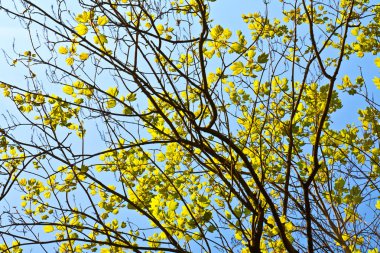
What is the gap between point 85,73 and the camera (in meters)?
3.04

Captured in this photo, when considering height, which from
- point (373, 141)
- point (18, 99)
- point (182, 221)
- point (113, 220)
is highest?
point (373, 141)

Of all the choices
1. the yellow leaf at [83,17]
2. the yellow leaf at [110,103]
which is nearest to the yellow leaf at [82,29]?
the yellow leaf at [83,17]

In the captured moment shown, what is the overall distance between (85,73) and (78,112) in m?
0.63

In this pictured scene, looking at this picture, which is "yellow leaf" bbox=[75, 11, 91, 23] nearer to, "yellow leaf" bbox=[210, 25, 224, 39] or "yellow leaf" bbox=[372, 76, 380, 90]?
"yellow leaf" bbox=[210, 25, 224, 39]

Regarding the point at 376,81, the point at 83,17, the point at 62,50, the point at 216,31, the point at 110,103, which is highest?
the point at 376,81

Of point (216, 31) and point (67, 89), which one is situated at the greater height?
point (216, 31)

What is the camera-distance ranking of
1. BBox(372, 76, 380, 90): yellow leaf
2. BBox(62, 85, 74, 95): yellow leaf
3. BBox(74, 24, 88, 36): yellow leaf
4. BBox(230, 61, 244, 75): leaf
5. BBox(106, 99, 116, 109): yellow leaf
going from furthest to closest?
BBox(372, 76, 380, 90): yellow leaf
BBox(62, 85, 74, 95): yellow leaf
BBox(106, 99, 116, 109): yellow leaf
BBox(230, 61, 244, 75): leaf
BBox(74, 24, 88, 36): yellow leaf

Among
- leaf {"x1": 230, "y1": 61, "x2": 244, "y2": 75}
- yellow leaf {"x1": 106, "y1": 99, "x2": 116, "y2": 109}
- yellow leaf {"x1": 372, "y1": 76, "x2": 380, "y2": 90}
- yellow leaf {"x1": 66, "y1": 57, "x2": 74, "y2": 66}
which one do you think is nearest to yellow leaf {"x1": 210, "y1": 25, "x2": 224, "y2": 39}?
leaf {"x1": 230, "y1": 61, "x2": 244, "y2": 75}

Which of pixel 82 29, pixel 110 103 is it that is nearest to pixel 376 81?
pixel 110 103

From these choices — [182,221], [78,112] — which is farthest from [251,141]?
[78,112]

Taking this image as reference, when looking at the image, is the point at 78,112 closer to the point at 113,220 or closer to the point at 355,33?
the point at 113,220

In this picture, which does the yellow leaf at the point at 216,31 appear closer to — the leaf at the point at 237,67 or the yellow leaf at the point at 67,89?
the leaf at the point at 237,67

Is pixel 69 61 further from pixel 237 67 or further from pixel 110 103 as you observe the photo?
pixel 237 67

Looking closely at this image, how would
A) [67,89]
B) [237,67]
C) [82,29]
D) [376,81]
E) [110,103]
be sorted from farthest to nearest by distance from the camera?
[376,81] < [67,89] < [110,103] < [237,67] < [82,29]
